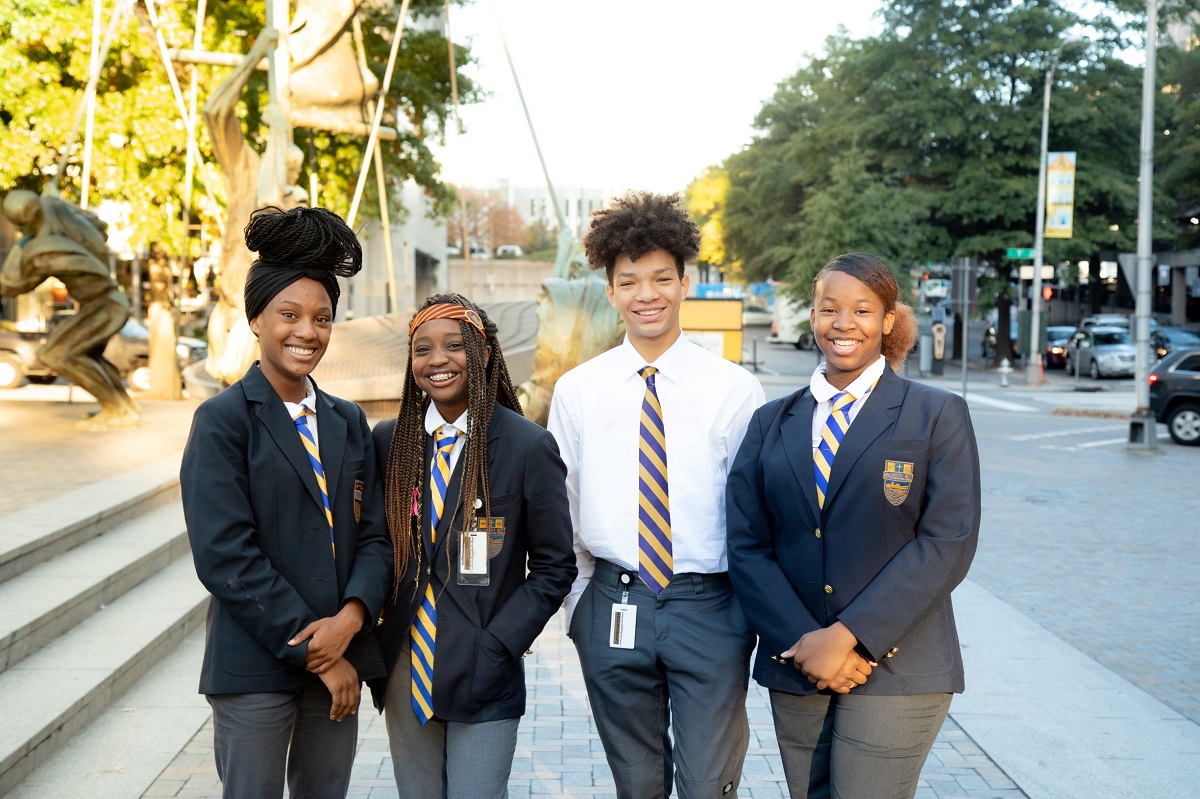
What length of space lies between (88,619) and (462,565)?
3.60m

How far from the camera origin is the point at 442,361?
10.2ft

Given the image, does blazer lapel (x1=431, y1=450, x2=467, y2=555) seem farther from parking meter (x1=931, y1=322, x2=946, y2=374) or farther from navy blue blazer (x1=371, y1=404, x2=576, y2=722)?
parking meter (x1=931, y1=322, x2=946, y2=374)

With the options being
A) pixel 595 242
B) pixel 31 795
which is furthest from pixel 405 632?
pixel 31 795

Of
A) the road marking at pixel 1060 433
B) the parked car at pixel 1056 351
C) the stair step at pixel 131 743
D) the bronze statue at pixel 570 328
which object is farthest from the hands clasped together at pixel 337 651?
the parked car at pixel 1056 351

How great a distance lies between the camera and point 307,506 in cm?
294

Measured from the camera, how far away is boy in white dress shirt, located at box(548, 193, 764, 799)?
3.20 m

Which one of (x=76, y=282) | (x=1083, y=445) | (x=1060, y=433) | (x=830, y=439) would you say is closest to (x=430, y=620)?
(x=830, y=439)

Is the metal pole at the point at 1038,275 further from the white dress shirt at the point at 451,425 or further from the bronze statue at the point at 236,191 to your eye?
the white dress shirt at the point at 451,425

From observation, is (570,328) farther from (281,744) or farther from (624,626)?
(281,744)

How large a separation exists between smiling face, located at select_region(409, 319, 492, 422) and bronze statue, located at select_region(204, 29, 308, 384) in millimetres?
5869

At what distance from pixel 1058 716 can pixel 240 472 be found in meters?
4.03

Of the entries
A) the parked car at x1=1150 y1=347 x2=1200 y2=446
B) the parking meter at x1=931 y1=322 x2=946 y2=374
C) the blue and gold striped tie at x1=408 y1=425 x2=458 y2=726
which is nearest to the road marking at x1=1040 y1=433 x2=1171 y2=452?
the parked car at x1=1150 y1=347 x2=1200 y2=446

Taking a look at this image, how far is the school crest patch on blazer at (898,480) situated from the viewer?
2.94 m

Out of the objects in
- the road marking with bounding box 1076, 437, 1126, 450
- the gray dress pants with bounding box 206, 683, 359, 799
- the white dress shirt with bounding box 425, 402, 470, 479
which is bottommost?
the road marking with bounding box 1076, 437, 1126, 450
